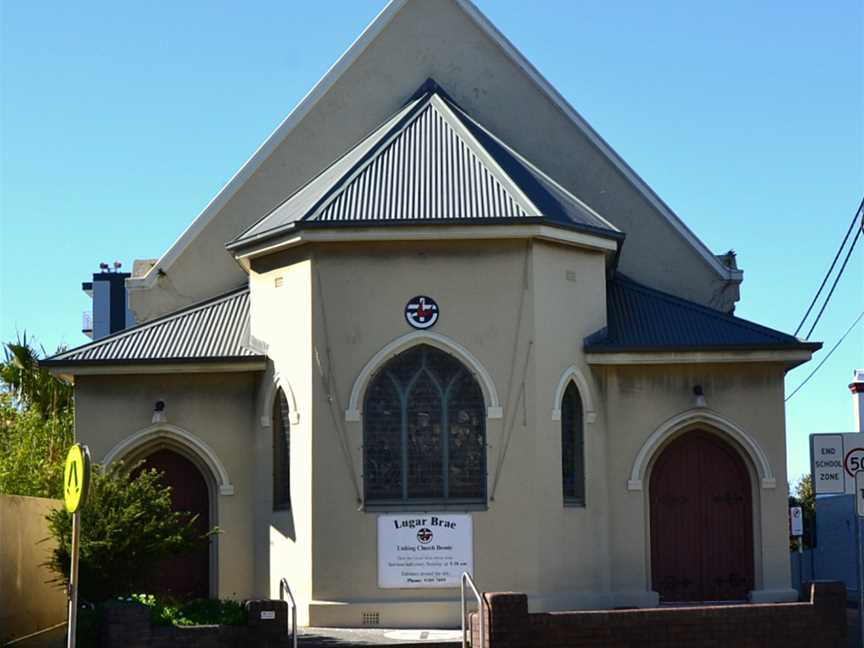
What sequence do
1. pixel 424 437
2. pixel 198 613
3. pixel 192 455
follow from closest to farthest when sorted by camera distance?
1. pixel 198 613
2. pixel 424 437
3. pixel 192 455

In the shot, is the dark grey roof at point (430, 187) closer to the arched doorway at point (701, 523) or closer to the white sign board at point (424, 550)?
the arched doorway at point (701, 523)

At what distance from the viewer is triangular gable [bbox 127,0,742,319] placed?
28000mm

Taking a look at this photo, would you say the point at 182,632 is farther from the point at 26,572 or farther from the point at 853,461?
the point at 853,461

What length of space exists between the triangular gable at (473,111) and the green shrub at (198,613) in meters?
8.79

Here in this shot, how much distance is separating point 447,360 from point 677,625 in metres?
5.62

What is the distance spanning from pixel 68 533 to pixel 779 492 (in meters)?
11.5

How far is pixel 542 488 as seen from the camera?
22625mm

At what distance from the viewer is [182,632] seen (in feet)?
62.8

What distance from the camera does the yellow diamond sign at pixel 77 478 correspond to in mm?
14297

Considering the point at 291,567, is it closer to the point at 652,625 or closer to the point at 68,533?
the point at 68,533

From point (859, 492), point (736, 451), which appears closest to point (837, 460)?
point (859, 492)

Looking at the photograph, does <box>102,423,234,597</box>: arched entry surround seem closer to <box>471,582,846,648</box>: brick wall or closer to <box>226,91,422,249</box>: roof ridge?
<box>226,91,422,249</box>: roof ridge

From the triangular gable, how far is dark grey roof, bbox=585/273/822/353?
210 cm

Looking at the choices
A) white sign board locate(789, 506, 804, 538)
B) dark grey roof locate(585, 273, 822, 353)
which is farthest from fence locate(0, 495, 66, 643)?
white sign board locate(789, 506, 804, 538)
